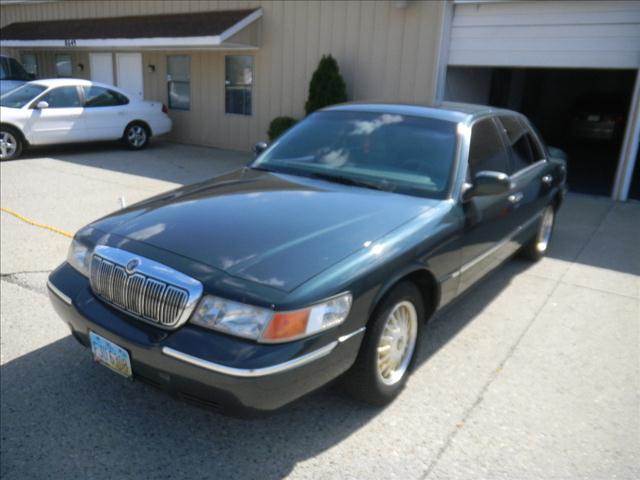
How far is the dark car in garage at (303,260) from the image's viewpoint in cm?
240

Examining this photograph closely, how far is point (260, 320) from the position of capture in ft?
7.82

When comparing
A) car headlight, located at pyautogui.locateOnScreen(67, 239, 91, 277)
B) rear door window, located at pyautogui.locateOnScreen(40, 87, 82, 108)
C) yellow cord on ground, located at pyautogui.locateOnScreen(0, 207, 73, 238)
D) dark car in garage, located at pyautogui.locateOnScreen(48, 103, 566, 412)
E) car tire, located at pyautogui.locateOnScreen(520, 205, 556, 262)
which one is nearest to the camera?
dark car in garage, located at pyautogui.locateOnScreen(48, 103, 566, 412)

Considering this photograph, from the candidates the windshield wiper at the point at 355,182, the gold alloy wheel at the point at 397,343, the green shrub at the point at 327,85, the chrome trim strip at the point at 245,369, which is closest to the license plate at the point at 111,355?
the chrome trim strip at the point at 245,369

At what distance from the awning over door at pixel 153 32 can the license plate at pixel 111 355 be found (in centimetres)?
944

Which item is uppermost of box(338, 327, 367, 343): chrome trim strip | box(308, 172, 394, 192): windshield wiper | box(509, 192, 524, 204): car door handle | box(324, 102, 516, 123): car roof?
box(324, 102, 516, 123): car roof

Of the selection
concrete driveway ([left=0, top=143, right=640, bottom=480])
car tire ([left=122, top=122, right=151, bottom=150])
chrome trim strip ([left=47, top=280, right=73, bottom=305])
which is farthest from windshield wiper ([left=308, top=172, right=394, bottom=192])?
car tire ([left=122, top=122, right=151, bottom=150])

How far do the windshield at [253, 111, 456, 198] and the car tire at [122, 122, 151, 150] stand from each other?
8986 mm

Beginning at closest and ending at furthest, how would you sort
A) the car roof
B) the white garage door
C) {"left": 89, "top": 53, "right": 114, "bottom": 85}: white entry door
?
the car roof, the white garage door, {"left": 89, "top": 53, "right": 114, "bottom": 85}: white entry door

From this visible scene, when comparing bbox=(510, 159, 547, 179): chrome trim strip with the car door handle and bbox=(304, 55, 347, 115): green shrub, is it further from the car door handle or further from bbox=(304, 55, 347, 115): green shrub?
bbox=(304, 55, 347, 115): green shrub

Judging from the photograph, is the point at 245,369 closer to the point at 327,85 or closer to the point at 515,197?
the point at 515,197

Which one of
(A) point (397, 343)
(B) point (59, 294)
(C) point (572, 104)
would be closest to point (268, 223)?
(A) point (397, 343)

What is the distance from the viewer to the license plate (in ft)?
8.61

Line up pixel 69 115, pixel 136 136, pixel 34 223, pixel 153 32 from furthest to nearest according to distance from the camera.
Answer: pixel 153 32
pixel 136 136
pixel 69 115
pixel 34 223

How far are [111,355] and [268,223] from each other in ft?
3.35
